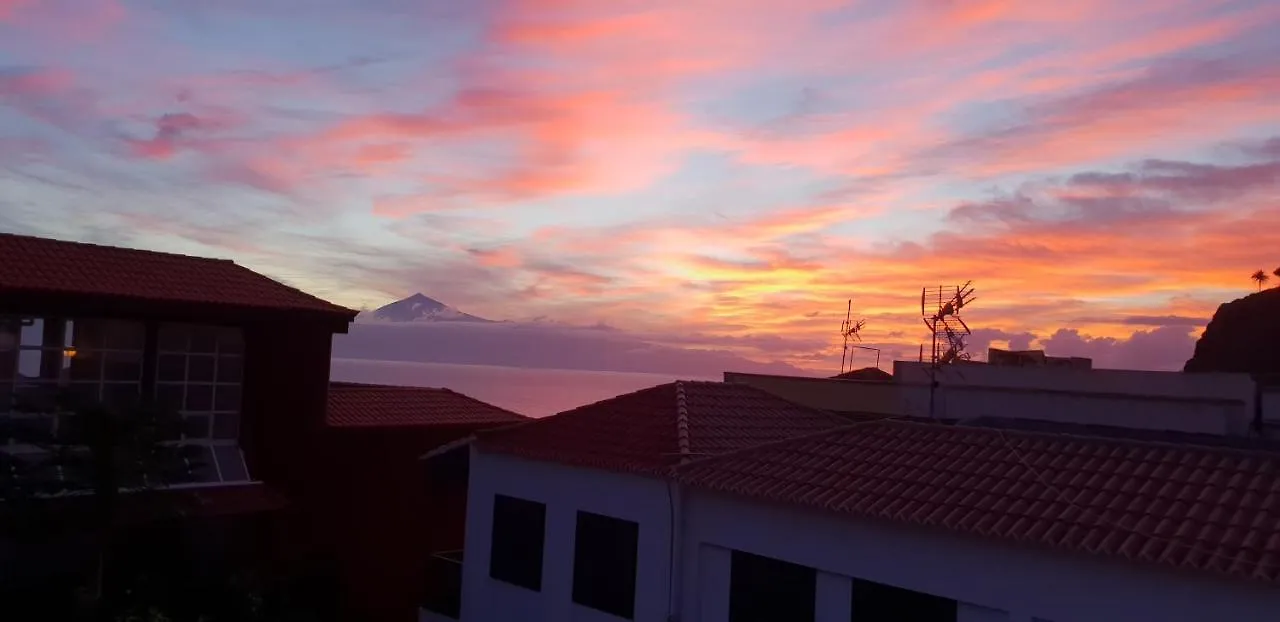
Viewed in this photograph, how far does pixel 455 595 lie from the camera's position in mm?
17922

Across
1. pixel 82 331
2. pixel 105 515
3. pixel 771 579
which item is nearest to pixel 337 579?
pixel 105 515

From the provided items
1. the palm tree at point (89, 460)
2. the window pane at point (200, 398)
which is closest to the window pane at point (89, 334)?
the palm tree at point (89, 460)

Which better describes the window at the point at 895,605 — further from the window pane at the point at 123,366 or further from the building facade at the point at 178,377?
the window pane at the point at 123,366

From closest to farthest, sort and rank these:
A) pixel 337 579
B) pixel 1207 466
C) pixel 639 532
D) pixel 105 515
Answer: pixel 1207 466 < pixel 639 532 < pixel 105 515 < pixel 337 579

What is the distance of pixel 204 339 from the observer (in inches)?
736

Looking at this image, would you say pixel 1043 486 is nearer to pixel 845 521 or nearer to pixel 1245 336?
pixel 845 521

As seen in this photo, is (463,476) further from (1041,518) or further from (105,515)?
(1041,518)

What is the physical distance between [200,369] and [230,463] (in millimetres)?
1938

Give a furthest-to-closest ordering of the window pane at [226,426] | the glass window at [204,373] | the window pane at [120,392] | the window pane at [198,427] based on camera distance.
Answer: the window pane at [226,426], the window pane at [198,427], the glass window at [204,373], the window pane at [120,392]

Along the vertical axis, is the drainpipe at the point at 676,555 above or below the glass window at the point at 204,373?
below

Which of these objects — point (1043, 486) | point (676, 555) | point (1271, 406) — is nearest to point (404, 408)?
point (676, 555)

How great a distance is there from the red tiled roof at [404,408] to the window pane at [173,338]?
11.1ft

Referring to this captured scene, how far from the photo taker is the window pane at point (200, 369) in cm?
1848

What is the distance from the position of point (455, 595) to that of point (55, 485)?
22.8ft
